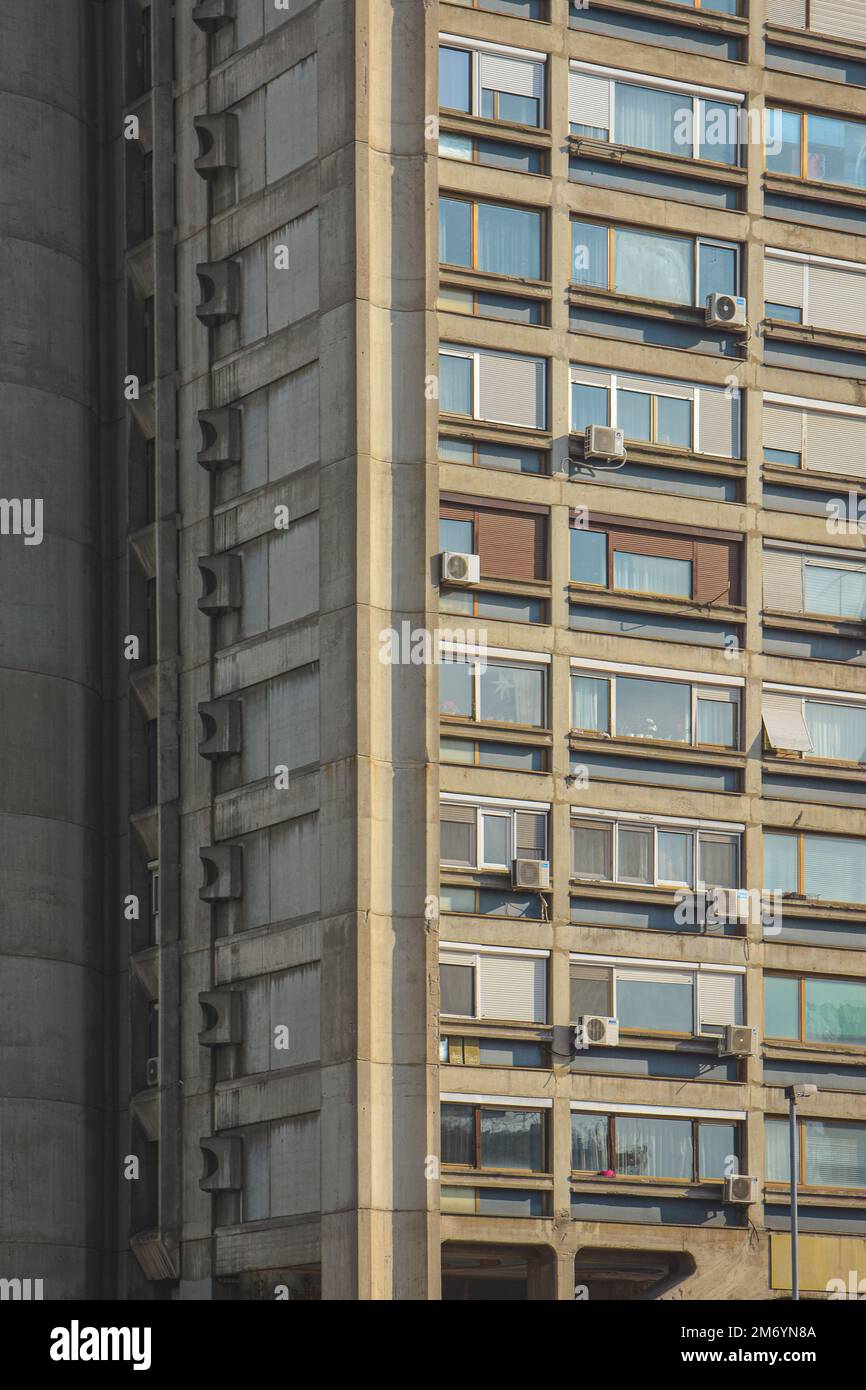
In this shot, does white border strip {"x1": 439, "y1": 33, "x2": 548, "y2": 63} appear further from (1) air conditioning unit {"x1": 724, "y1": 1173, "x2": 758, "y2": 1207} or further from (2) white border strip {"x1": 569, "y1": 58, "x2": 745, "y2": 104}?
(1) air conditioning unit {"x1": 724, "y1": 1173, "x2": 758, "y2": 1207}

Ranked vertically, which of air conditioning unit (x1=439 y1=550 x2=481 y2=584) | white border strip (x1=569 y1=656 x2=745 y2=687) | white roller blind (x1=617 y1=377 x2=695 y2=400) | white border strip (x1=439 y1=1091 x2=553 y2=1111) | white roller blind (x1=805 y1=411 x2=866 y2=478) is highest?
white roller blind (x1=617 y1=377 x2=695 y2=400)

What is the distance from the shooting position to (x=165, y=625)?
2411 inches

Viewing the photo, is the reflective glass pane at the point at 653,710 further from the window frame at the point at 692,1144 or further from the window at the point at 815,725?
the window frame at the point at 692,1144

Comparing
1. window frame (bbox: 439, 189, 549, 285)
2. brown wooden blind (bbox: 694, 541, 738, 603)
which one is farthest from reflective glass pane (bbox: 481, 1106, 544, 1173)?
window frame (bbox: 439, 189, 549, 285)

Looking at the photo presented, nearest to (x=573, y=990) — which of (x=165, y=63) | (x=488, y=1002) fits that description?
(x=488, y=1002)

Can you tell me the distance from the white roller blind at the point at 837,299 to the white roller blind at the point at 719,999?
1494 cm

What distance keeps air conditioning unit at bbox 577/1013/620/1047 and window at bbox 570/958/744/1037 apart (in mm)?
429

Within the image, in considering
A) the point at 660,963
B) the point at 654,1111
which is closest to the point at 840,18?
the point at 660,963

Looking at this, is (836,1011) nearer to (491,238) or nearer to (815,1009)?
(815,1009)

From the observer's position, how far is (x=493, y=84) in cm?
5834

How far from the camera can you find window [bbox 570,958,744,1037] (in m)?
56.3

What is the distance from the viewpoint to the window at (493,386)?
188ft

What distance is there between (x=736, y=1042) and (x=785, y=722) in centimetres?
728

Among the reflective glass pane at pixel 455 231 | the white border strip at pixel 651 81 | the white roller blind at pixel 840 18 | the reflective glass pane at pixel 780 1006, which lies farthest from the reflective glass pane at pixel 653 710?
the white roller blind at pixel 840 18
